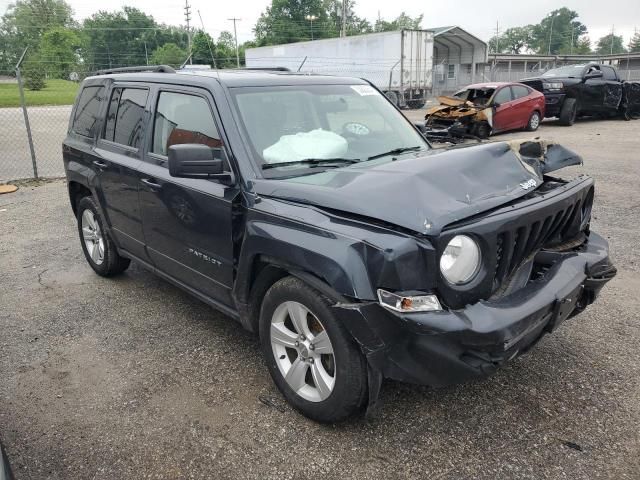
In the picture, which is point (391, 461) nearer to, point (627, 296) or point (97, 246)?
point (627, 296)

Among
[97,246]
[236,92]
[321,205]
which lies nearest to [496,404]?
[321,205]

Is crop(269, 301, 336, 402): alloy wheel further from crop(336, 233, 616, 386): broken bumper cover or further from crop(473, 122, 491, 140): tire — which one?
crop(473, 122, 491, 140): tire

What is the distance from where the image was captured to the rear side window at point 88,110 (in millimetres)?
4762

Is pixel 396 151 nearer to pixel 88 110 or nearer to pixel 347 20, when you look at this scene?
pixel 88 110

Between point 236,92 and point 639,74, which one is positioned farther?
point 639,74

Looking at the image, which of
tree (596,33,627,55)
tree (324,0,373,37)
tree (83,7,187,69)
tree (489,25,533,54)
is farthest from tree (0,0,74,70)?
tree (596,33,627,55)

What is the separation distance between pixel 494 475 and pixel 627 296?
262 centimetres

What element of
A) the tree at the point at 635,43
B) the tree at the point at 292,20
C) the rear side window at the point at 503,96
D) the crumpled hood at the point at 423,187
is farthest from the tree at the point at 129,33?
the tree at the point at 635,43

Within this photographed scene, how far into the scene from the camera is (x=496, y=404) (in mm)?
3066

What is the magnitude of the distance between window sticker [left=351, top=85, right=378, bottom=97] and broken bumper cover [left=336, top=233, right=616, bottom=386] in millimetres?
2085

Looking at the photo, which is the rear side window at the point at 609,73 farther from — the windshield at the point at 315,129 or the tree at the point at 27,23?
the tree at the point at 27,23

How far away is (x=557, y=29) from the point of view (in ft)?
390

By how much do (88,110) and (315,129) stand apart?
260cm

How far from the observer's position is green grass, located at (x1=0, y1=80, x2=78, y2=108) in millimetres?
19139
